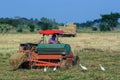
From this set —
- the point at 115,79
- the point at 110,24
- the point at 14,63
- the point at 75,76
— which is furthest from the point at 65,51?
the point at 110,24

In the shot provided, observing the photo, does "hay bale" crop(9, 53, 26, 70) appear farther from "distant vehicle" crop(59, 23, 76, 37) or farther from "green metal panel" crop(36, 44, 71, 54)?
"distant vehicle" crop(59, 23, 76, 37)

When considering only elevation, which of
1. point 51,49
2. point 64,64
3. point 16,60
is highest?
point 51,49

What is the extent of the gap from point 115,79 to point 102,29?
245ft

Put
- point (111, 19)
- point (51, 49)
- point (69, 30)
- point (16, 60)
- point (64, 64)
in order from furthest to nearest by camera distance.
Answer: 1. point (111, 19)
2. point (69, 30)
3. point (51, 49)
4. point (64, 64)
5. point (16, 60)

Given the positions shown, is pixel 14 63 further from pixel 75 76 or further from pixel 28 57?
pixel 75 76

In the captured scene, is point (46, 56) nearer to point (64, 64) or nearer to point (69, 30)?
point (64, 64)

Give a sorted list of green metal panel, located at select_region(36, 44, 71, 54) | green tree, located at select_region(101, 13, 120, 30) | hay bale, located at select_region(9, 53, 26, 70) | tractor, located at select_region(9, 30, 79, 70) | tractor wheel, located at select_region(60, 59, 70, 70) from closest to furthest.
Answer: hay bale, located at select_region(9, 53, 26, 70) → tractor wheel, located at select_region(60, 59, 70, 70) → tractor, located at select_region(9, 30, 79, 70) → green metal panel, located at select_region(36, 44, 71, 54) → green tree, located at select_region(101, 13, 120, 30)

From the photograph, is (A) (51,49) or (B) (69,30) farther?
(B) (69,30)

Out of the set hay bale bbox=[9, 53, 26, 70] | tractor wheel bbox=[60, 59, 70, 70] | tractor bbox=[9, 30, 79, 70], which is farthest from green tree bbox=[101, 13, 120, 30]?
hay bale bbox=[9, 53, 26, 70]

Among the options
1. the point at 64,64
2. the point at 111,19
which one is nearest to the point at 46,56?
the point at 64,64

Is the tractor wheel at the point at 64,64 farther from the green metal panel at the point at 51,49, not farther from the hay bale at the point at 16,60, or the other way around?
the hay bale at the point at 16,60

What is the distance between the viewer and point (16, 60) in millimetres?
17141

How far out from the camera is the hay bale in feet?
56.1

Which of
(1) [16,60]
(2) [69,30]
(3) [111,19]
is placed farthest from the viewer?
(3) [111,19]
